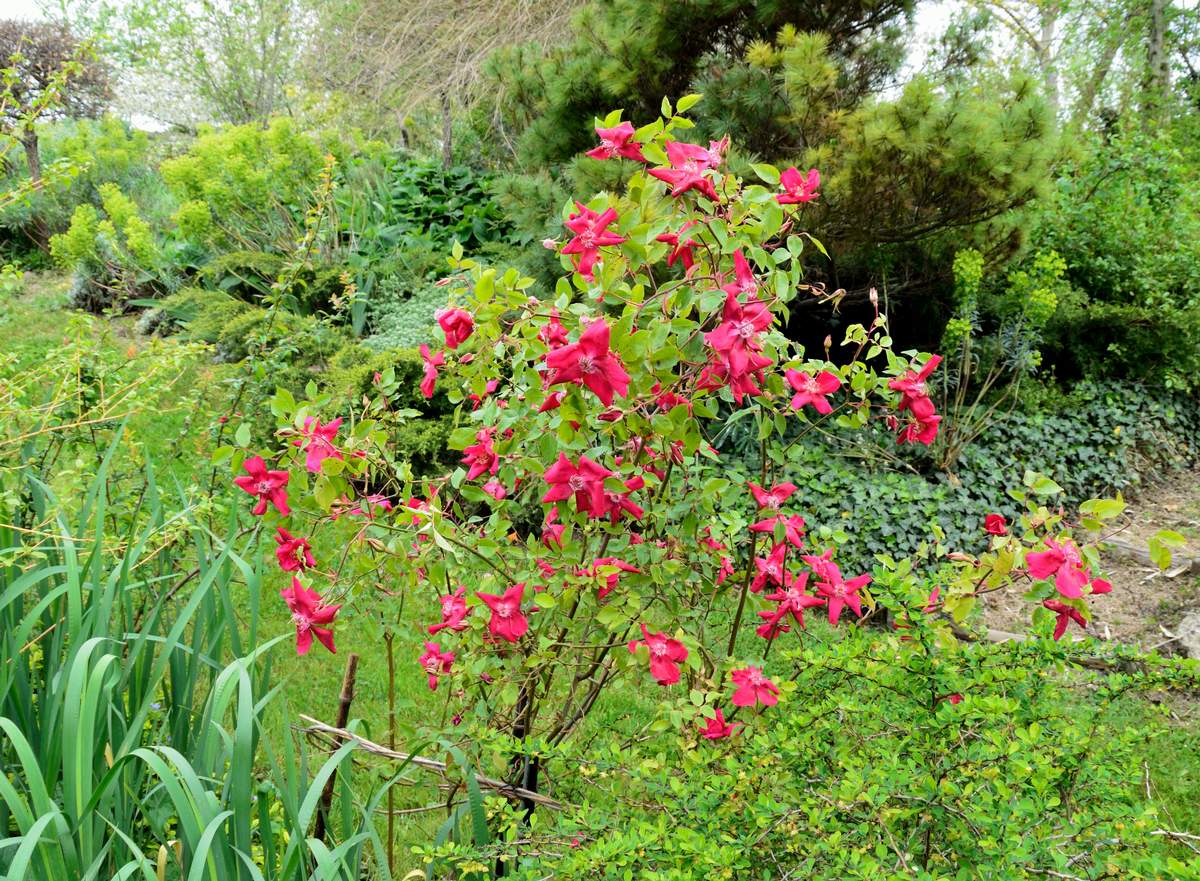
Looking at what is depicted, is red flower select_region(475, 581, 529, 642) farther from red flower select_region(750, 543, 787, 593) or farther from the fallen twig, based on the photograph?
red flower select_region(750, 543, 787, 593)

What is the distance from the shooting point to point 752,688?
1.66 m

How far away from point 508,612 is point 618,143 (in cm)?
83

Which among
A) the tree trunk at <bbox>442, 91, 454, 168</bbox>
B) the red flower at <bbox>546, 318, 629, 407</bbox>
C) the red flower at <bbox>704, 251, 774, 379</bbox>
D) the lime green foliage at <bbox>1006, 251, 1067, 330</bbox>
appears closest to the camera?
the red flower at <bbox>546, 318, 629, 407</bbox>

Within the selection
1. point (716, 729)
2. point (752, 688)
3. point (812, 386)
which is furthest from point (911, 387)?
point (716, 729)

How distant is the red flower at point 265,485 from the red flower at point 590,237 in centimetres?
67

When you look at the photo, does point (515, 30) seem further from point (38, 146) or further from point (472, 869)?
point (472, 869)

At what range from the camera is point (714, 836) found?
150 cm

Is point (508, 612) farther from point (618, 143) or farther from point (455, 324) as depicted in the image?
point (618, 143)

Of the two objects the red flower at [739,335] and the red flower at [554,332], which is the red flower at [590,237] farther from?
the red flower at [739,335]

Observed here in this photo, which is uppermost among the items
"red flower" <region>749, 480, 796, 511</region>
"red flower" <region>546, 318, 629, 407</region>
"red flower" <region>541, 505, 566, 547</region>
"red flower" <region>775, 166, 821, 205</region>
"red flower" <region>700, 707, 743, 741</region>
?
"red flower" <region>775, 166, 821, 205</region>

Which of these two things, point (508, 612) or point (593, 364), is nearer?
point (593, 364)

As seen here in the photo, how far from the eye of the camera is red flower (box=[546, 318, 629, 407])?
1.27 meters

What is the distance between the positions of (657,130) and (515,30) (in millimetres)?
8555

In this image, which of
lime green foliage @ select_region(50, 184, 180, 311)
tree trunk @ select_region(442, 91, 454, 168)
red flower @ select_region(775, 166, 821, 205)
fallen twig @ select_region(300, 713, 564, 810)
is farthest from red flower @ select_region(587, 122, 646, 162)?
tree trunk @ select_region(442, 91, 454, 168)
